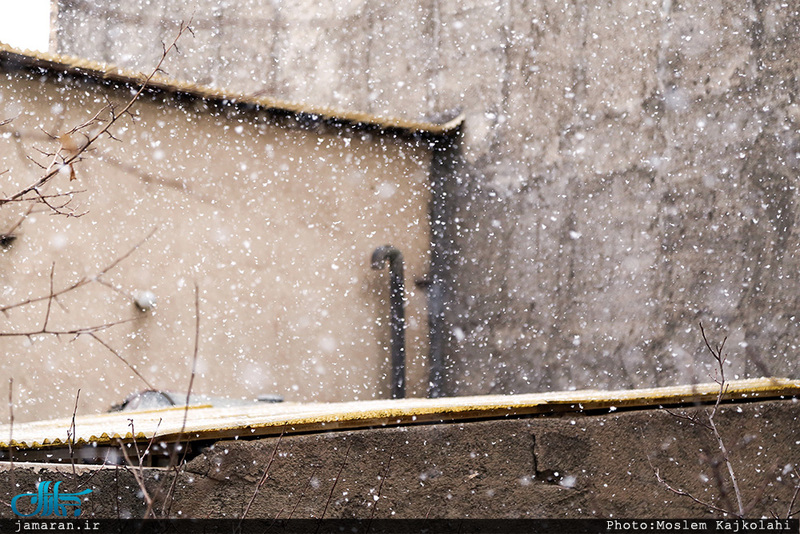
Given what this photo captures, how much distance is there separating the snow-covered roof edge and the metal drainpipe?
4.59ft

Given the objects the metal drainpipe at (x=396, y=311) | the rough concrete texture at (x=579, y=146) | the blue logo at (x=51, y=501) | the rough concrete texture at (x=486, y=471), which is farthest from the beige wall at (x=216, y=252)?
the rough concrete texture at (x=486, y=471)

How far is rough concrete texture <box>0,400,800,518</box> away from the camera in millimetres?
2367

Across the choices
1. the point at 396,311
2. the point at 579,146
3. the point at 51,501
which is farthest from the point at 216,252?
the point at 51,501

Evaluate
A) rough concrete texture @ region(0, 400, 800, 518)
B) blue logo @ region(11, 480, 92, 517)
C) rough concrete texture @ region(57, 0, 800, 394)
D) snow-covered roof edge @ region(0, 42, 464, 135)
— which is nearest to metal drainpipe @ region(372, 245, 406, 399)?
rough concrete texture @ region(57, 0, 800, 394)

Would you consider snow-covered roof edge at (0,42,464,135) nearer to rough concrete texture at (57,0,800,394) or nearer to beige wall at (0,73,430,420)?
beige wall at (0,73,430,420)

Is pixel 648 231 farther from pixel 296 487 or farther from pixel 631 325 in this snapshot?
pixel 296 487

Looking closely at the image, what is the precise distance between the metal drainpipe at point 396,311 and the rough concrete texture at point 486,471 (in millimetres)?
5675

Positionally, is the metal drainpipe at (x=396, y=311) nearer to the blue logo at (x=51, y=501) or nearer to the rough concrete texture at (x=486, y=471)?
the rough concrete texture at (x=486, y=471)

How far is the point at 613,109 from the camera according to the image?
7.34m

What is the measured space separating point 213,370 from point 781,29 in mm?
5798

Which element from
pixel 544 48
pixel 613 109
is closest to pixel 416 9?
pixel 544 48

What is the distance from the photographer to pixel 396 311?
8.60 metres

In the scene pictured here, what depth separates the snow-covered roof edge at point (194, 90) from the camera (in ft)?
21.0

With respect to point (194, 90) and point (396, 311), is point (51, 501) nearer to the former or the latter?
point (194, 90)
